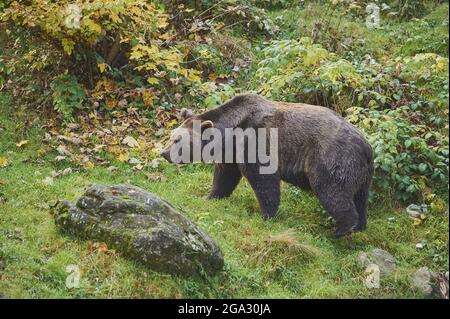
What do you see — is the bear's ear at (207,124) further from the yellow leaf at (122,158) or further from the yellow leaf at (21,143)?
the yellow leaf at (21,143)

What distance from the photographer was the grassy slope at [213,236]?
6.77 metres

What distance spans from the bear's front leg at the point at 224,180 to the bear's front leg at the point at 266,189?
46 centimetres

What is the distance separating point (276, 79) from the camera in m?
10.8

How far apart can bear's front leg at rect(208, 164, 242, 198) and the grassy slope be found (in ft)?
0.59

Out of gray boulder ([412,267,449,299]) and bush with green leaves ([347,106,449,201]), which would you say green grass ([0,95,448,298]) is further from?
bush with green leaves ([347,106,449,201])

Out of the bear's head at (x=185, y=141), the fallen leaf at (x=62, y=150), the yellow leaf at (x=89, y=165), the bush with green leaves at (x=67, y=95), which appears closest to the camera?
the bear's head at (x=185, y=141)

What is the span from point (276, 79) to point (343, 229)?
3.31 metres

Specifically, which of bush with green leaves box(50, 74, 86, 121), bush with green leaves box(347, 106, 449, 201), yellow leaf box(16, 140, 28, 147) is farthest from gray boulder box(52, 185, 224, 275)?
bush with green leaves box(50, 74, 86, 121)

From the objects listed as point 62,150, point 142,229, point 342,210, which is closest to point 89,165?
point 62,150

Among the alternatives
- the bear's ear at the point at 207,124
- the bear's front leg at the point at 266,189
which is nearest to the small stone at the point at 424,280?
the bear's front leg at the point at 266,189

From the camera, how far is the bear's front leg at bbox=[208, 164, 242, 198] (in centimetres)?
940

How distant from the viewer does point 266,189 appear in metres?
8.93
